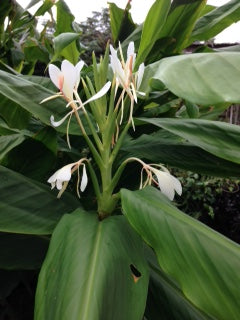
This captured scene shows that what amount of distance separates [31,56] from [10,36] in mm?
108

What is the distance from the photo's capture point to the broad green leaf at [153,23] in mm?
743

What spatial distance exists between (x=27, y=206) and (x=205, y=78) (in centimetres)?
40

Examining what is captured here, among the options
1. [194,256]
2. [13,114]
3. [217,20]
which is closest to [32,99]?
[13,114]

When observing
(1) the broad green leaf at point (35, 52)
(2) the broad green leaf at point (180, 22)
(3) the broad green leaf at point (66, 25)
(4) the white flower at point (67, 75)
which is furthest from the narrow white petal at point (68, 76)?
(1) the broad green leaf at point (35, 52)

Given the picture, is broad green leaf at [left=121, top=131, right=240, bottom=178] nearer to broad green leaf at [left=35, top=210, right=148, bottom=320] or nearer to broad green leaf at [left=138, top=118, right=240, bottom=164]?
broad green leaf at [left=138, top=118, right=240, bottom=164]

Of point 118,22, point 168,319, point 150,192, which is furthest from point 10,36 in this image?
point 168,319

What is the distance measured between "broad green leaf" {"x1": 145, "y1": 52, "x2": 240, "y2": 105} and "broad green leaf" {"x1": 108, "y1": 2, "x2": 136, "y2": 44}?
2.33 feet

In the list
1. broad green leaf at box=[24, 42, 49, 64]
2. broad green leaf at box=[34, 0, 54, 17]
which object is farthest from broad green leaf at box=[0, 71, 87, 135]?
broad green leaf at box=[34, 0, 54, 17]

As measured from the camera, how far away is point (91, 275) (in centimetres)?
51

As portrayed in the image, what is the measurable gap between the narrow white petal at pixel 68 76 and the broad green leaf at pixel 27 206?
0.69ft

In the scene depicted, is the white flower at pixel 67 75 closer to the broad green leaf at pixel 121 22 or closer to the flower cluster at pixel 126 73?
the flower cluster at pixel 126 73

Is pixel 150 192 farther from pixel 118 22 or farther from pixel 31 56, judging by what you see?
pixel 31 56

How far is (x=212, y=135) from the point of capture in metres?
0.67

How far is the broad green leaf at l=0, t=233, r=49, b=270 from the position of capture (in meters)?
0.75
